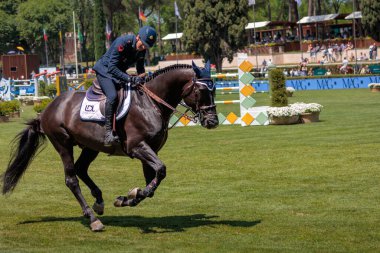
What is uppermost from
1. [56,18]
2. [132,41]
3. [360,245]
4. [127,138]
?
[56,18]

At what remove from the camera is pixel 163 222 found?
11.1 metres

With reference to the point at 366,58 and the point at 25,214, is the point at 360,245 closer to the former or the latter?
the point at 25,214

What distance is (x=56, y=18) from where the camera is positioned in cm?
10906

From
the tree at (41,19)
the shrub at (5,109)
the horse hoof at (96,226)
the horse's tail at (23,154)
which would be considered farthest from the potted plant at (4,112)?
the tree at (41,19)

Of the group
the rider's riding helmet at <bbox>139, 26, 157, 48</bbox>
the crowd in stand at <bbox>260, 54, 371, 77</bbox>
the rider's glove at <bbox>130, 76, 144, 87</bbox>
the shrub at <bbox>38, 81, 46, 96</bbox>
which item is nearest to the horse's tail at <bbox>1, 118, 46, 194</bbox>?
the rider's glove at <bbox>130, 76, 144, 87</bbox>

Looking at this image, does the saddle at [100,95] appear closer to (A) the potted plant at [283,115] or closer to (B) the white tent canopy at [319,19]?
(A) the potted plant at [283,115]

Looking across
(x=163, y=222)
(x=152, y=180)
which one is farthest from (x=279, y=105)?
(x=152, y=180)

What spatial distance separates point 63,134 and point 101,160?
735 cm

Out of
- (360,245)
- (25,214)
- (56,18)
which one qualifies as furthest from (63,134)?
(56,18)

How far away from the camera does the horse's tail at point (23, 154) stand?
11.9m

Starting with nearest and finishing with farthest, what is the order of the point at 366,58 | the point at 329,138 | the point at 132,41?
the point at 132,41 → the point at 329,138 → the point at 366,58

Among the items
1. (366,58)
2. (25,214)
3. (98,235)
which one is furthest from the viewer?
(366,58)

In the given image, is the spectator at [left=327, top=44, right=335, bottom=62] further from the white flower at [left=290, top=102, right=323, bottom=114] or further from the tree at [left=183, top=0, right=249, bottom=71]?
the white flower at [left=290, top=102, right=323, bottom=114]

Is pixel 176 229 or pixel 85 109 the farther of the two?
pixel 85 109
